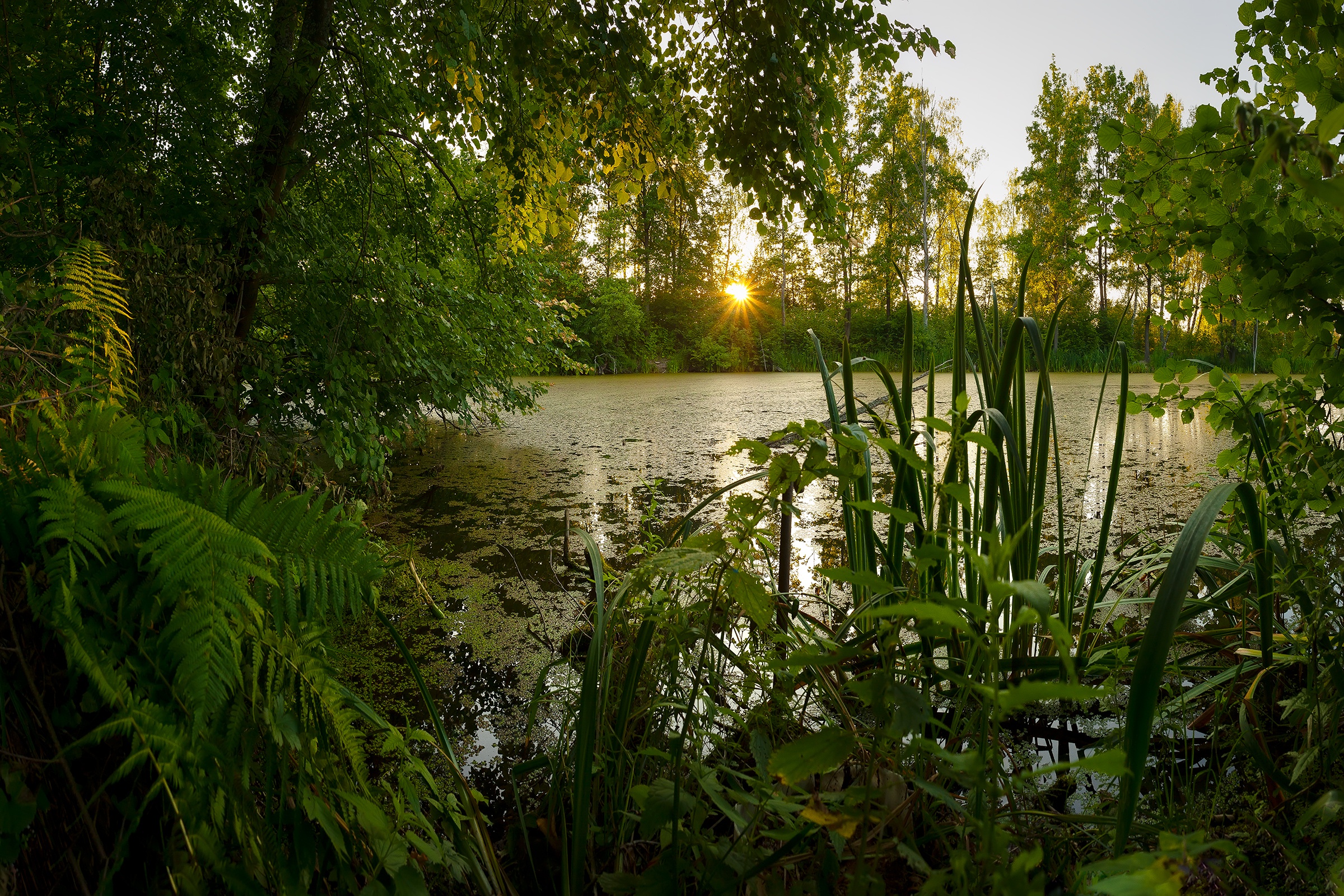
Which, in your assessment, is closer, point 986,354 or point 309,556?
point 309,556

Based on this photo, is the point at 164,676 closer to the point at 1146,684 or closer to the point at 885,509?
the point at 885,509

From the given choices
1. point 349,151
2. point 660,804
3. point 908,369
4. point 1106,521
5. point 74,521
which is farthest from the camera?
point 349,151

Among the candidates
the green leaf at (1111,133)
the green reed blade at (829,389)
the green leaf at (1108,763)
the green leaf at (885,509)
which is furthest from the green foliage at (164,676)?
the green leaf at (1111,133)

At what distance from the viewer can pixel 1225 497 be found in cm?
69

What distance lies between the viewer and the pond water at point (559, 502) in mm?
1501

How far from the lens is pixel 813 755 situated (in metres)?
0.46

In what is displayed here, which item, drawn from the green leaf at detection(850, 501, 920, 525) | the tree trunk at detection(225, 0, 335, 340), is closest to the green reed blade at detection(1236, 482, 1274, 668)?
the green leaf at detection(850, 501, 920, 525)

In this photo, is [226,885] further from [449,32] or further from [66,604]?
[449,32]

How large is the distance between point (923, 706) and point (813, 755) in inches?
3.3

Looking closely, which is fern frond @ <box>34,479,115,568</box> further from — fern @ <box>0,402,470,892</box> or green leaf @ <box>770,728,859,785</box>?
green leaf @ <box>770,728,859,785</box>

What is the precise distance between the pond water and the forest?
0.23ft

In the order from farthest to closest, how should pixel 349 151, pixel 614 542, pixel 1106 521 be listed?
pixel 349 151, pixel 614 542, pixel 1106 521

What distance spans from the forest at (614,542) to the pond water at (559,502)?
7 centimetres

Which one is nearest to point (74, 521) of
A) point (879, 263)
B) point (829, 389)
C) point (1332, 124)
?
point (1332, 124)
